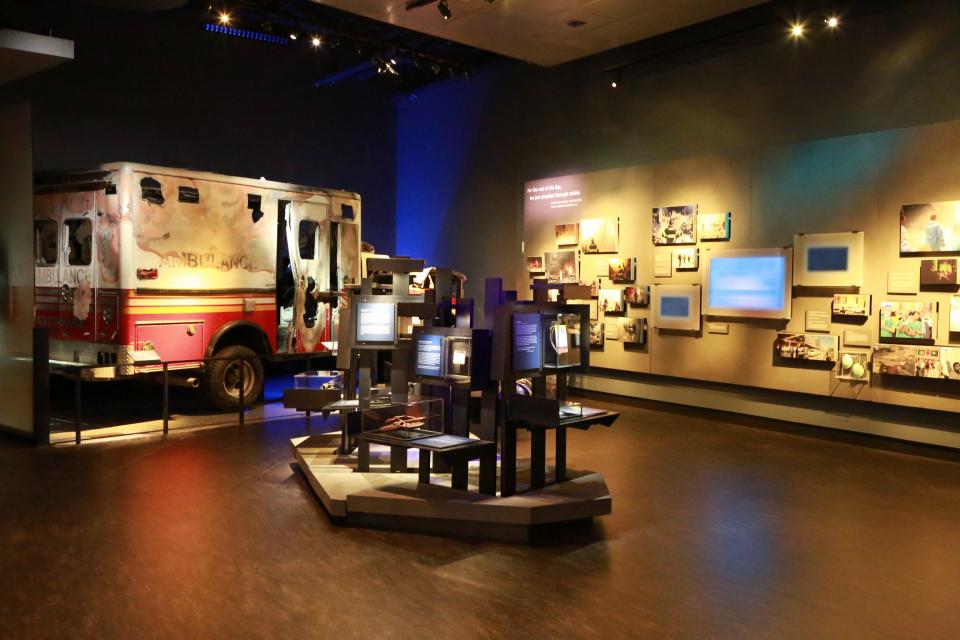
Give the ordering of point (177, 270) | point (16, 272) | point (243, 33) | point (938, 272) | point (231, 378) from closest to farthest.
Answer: point (938, 272) < point (16, 272) < point (177, 270) < point (231, 378) < point (243, 33)

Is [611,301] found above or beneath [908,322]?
above

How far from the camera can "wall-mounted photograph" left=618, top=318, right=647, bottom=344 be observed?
10.6 meters

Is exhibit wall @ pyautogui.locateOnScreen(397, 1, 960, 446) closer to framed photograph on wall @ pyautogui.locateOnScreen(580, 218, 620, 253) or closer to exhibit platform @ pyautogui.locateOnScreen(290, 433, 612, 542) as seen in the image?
framed photograph on wall @ pyautogui.locateOnScreen(580, 218, 620, 253)

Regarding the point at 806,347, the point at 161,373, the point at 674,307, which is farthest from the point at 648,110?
the point at 161,373

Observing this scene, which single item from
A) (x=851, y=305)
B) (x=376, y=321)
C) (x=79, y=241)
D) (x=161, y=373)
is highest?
(x=79, y=241)

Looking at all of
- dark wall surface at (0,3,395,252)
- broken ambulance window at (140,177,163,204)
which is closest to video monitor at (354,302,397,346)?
broken ambulance window at (140,177,163,204)

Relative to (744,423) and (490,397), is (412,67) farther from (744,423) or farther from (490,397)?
(490,397)

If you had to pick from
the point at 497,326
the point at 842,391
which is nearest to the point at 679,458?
the point at 842,391

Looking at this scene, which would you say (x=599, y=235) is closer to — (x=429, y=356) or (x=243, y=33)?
(x=429, y=356)

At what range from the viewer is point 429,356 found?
5.91 m

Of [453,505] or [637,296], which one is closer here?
[453,505]

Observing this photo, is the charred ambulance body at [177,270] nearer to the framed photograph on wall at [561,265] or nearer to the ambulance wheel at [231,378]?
the ambulance wheel at [231,378]

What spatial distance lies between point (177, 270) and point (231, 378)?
162cm

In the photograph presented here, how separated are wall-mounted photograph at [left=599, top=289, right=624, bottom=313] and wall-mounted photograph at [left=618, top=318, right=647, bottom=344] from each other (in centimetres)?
18
